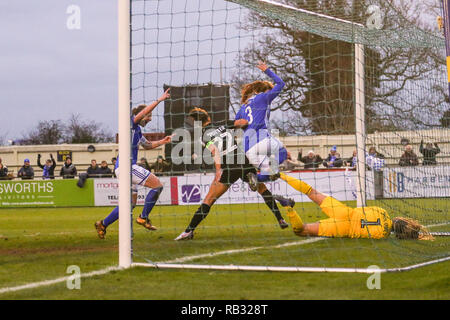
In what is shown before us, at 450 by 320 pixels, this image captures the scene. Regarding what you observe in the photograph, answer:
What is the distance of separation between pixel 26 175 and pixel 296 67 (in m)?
15.9

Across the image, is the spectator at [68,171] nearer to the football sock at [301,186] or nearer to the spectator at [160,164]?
the spectator at [160,164]

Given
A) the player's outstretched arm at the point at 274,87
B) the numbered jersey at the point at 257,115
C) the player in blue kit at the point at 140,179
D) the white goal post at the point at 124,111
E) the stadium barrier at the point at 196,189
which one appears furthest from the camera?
the stadium barrier at the point at 196,189

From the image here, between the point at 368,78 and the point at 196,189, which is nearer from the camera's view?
the point at 368,78

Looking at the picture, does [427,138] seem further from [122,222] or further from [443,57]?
[122,222]

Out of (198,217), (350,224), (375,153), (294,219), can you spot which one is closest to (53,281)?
(294,219)

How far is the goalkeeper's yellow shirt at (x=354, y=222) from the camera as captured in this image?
8.01m

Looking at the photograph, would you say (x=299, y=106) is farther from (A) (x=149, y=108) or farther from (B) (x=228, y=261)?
(B) (x=228, y=261)

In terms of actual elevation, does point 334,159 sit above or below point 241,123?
below

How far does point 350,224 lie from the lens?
810 centimetres

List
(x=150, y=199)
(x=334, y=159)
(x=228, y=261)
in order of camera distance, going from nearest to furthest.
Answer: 1. (x=228, y=261)
2. (x=150, y=199)
3. (x=334, y=159)

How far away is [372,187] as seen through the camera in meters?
9.42

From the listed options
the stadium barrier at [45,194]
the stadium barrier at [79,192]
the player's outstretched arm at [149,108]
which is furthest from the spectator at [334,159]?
the stadium barrier at [45,194]

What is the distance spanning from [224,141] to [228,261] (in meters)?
3.07
